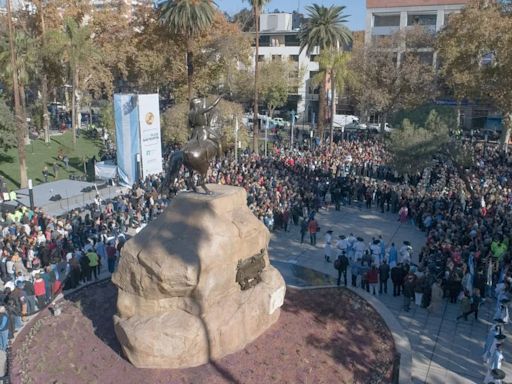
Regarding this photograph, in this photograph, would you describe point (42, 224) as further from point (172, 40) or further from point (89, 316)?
point (172, 40)

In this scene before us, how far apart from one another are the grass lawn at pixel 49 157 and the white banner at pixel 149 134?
7768mm

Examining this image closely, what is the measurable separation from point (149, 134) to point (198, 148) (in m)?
18.9

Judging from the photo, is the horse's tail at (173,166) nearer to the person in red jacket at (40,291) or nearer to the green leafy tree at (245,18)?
the person in red jacket at (40,291)

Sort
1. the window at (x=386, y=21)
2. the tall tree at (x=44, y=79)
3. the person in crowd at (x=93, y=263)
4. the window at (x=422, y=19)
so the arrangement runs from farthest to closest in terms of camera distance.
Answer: the window at (x=386, y=21) < the window at (x=422, y=19) < the tall tree at (x=44, y=79) < the person in crowd at (x=93, y=263)

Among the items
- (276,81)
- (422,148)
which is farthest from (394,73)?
(422,148)

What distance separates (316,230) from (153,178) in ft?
38.8

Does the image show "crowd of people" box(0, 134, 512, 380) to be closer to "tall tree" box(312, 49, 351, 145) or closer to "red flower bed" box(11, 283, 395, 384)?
"red flower bed" box(11, 283, 395, 384)

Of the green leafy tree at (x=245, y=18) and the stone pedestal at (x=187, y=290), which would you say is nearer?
the stone pedestal at (x=187, y=290)

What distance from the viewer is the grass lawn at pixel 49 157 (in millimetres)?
35594

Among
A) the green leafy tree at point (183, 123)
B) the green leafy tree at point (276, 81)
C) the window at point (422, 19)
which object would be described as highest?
the window at point (422, 19)

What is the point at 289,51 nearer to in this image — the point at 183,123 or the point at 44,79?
the point at 44,79

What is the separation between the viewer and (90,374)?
11.8 m

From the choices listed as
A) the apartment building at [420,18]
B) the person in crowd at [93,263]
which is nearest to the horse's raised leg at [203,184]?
the person in crowd at [93,263]

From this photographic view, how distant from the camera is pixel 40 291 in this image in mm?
15586
